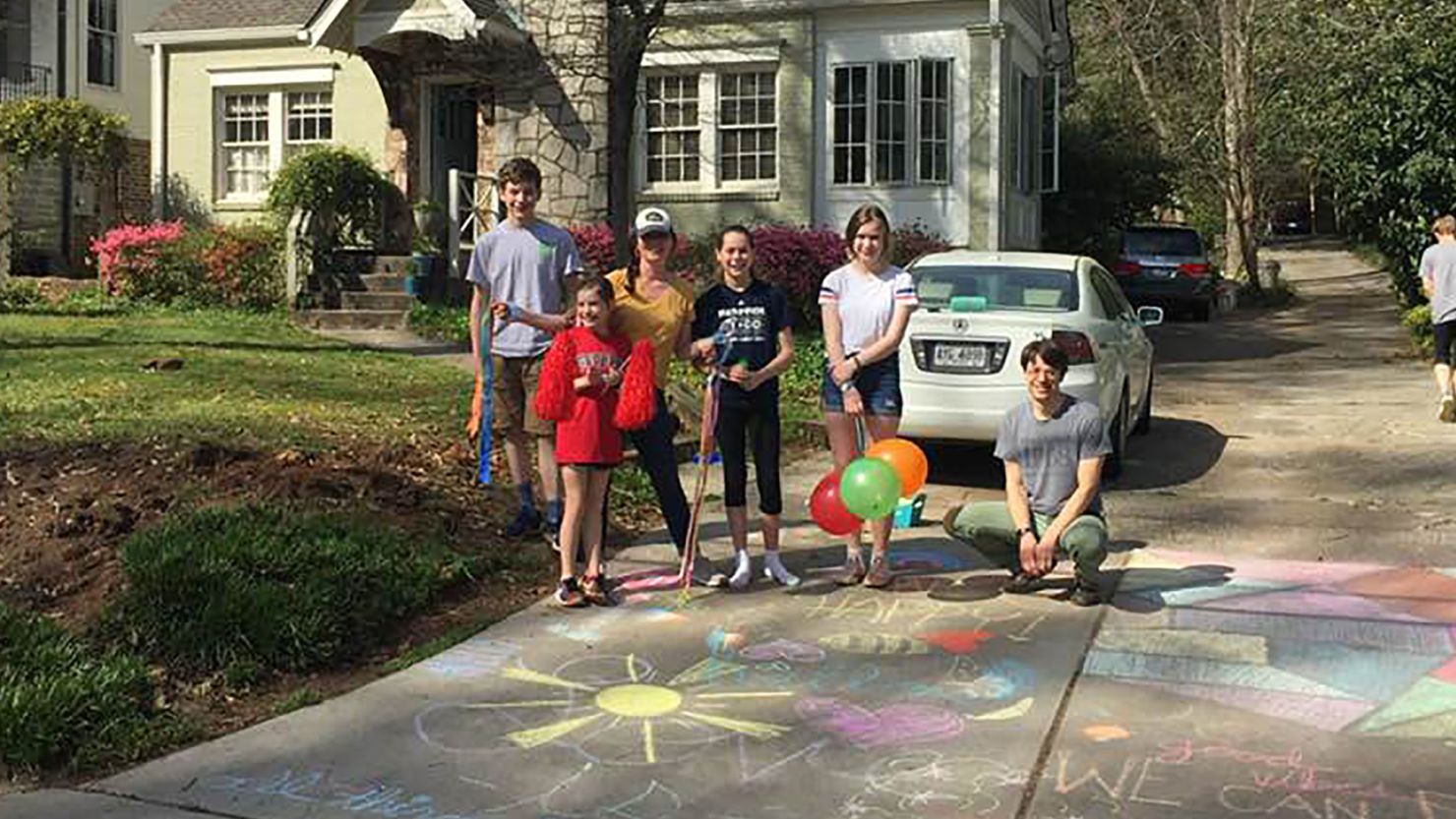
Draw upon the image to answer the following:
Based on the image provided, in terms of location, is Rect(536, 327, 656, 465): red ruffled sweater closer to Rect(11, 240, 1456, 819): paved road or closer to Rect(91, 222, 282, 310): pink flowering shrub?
Rect(11, 240, 1456, 819): paved road

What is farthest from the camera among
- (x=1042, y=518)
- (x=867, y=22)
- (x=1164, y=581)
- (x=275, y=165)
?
(x=275, y=165)

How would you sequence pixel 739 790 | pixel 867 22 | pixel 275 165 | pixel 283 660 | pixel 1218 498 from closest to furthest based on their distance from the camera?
pixel 739 790, pixel 283 660, pixel 1218 498, pixel 867 22, pixel 275 165

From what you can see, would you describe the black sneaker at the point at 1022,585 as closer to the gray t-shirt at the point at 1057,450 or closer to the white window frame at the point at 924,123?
the gray t-shirt at the point at 1057,450

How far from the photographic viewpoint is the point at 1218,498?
8.80 m

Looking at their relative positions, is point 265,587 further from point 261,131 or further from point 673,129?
point 261,131

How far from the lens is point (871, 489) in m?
6.02

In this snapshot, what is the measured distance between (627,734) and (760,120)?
1624 cm

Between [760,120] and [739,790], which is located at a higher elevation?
[760,120]

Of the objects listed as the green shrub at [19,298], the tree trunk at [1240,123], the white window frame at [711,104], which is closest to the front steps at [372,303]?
the green shrub at [19,298]

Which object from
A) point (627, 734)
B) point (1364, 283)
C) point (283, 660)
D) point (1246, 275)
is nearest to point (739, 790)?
point (627, 734)

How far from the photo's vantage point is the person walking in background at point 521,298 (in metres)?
6.76

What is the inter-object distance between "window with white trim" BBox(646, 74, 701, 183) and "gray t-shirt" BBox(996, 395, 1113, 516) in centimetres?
1458

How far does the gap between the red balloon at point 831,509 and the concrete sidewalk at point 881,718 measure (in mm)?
300

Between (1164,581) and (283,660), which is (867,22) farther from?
(283,660)
